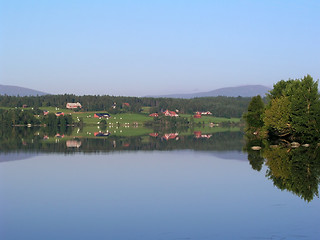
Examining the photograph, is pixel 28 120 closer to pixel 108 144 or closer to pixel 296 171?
pixel 108 144

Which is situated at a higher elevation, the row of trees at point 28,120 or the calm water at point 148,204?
the row of trees at point 28,120

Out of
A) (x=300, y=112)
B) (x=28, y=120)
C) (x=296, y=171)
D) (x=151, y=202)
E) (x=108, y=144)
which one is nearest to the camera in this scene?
(x=151, y=202)

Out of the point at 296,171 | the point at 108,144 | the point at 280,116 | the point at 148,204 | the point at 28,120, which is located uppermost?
the point at 280,116

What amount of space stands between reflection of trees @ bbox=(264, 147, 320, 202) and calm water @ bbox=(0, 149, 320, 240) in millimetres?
1003

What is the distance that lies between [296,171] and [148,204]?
56.6 feet

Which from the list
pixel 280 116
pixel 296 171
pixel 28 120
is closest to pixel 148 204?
pixel 296 171

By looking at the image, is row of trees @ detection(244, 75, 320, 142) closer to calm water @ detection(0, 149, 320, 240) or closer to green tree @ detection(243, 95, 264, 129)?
green tree @ detection(243, 95, 264, 129)

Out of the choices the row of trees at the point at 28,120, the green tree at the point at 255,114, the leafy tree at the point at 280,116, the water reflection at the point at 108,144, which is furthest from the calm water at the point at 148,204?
the row of trees at the point at 28,120

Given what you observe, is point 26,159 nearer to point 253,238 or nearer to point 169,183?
point 169,183

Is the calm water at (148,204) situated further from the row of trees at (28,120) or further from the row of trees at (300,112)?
the row of trees at (28,120)

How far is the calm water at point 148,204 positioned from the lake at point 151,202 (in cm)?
5

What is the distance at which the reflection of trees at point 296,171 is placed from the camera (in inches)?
1275

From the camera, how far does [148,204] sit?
93.1 feet

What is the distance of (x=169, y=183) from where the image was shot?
120 ft
